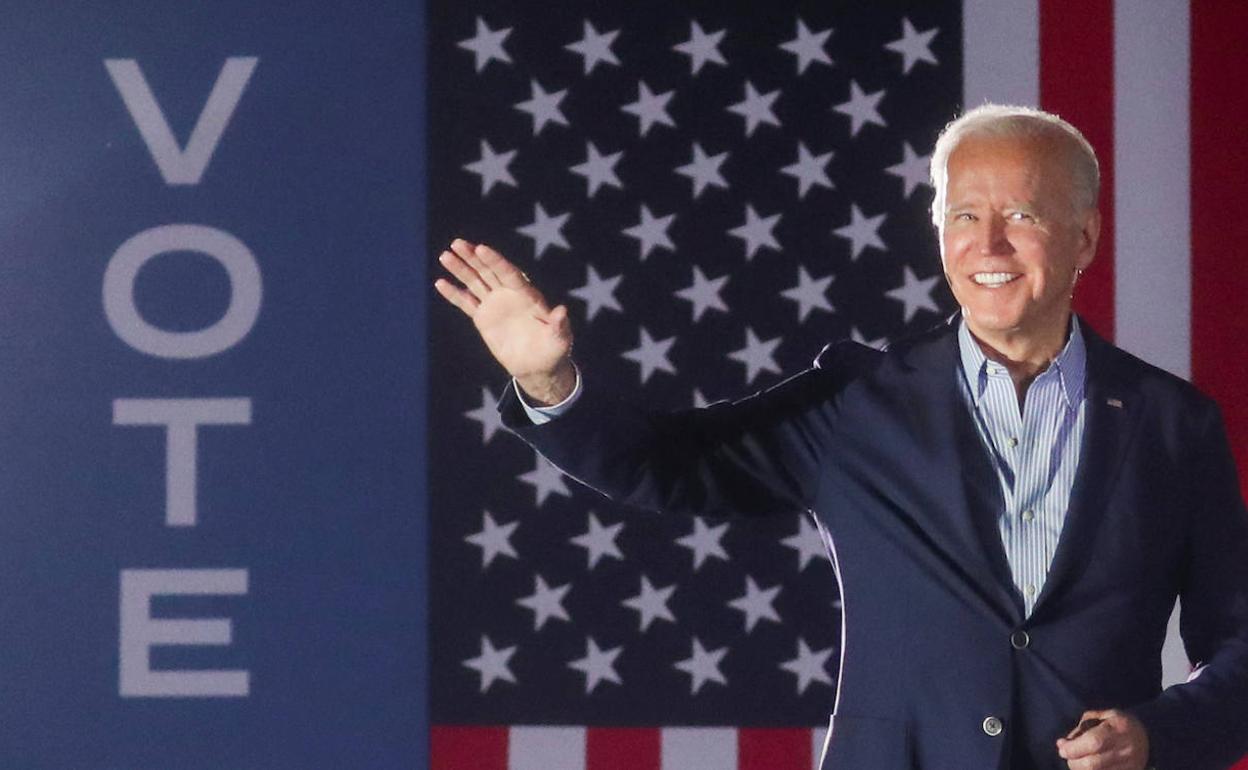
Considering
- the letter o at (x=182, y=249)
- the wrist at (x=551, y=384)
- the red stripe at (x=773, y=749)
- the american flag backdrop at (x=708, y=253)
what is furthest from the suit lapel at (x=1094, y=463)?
the letter o at (x=182, y=249)

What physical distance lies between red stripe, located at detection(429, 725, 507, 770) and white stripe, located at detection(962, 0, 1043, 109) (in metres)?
1.29

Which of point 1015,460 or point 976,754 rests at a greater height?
point 1015,460

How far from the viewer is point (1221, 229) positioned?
8.81 ft

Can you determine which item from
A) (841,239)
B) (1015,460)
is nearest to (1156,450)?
(1015,460)

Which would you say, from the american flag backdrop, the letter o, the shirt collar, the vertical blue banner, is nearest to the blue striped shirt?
the shirt collar

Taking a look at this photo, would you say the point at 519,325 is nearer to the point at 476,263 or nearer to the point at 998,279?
the point at 476,263

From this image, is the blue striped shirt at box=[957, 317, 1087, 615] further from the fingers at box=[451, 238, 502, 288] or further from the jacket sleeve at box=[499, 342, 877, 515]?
the fingers at box=[451, 238, 502, 288]

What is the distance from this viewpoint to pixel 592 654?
274 centimetres

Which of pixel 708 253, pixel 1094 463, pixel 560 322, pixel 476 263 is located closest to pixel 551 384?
pixel 560 322

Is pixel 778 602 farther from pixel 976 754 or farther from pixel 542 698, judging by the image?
pixel 976 754

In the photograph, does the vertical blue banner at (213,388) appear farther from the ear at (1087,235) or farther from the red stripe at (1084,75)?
the ear at (1087,235)

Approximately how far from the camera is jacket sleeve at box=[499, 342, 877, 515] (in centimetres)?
160

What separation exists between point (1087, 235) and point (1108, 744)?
515mm

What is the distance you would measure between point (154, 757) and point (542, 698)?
66 centimetres
